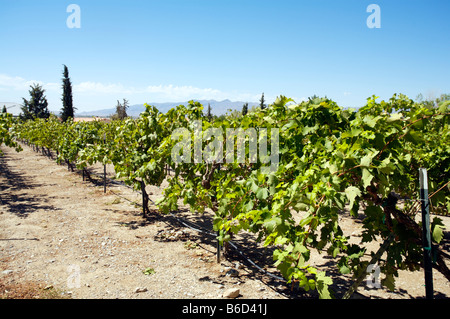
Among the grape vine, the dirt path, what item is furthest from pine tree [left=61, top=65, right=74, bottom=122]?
the grape vine

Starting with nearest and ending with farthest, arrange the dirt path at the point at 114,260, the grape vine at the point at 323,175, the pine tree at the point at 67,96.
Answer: the grape vine at the point at 323,175, the dirt path at the point at 114,260, the pine tree at the point at 67,96

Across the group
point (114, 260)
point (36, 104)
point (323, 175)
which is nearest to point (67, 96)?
point (36, 104)

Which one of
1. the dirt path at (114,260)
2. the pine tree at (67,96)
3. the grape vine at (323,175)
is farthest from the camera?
the pine tree at (67,96)

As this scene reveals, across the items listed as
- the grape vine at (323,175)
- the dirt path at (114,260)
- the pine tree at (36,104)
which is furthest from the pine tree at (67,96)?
the grape vine at (323,175)

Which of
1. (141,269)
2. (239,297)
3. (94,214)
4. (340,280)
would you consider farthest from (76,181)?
Result: (340,280)

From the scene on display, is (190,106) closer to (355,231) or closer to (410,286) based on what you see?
(410,286)

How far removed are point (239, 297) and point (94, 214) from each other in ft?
17.7

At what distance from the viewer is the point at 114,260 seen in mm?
4938

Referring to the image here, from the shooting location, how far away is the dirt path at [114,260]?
402cm

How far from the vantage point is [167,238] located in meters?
6.12

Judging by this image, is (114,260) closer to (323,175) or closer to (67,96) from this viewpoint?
(323,175)

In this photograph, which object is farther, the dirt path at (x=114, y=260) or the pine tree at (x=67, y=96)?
the pine tree at (x=67, y=96)

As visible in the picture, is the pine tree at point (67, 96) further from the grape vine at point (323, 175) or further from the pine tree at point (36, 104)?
the grape vine at point (323, 175)
